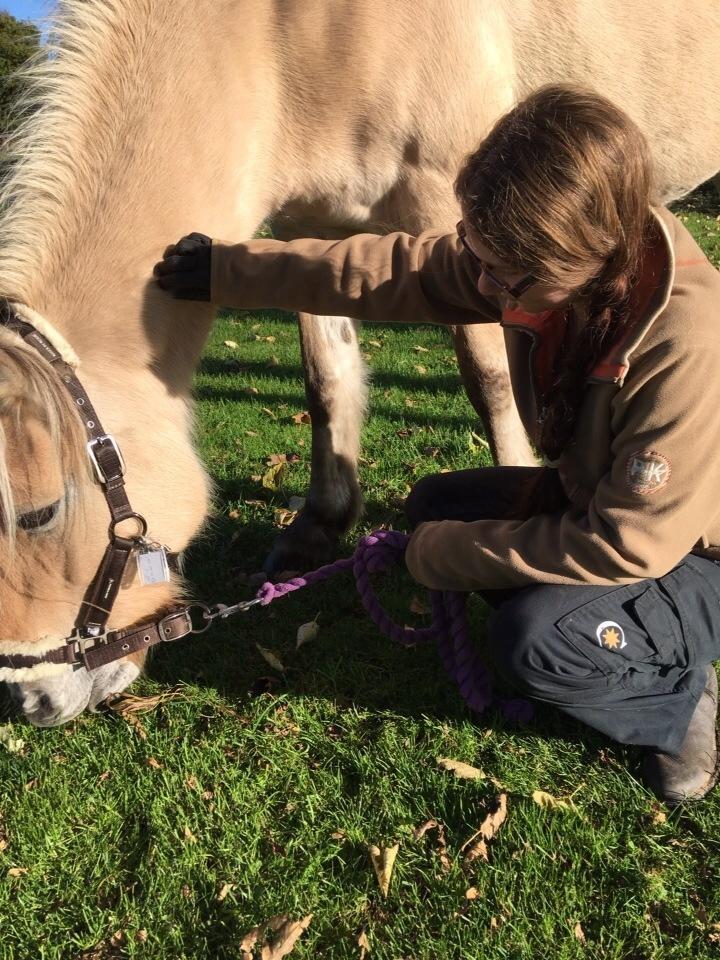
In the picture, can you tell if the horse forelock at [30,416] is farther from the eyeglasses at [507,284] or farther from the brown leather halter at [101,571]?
the eyeglasses at [507,284]

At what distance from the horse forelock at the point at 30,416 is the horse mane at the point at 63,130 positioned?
258mm

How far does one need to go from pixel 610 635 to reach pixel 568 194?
1044 millimetres

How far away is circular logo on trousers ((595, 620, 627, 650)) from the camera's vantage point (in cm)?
188

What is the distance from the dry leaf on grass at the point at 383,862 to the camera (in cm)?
182

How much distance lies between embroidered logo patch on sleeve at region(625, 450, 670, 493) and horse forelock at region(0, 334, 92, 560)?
128 cm

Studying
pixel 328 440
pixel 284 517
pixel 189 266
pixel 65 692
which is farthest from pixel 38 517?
pixel 284 517

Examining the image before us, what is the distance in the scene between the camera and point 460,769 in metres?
2.10

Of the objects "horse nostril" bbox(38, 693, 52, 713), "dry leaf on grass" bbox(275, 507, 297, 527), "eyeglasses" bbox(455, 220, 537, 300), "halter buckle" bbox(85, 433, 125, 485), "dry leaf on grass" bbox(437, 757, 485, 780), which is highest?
"eyeglasses" bbox(455, 220, 537, 300)

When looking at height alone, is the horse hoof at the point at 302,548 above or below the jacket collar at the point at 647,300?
below

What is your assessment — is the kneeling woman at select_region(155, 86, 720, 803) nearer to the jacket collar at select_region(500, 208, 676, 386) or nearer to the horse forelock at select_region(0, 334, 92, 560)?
the jacket collar at select_region(500, 208, 676, 386)

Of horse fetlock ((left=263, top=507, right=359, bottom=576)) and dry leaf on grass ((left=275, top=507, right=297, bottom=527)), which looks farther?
dry leaf on grass ((left=275, top=507, right=297, bottom=527))

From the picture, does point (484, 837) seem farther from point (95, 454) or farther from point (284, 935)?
point (95, 454)

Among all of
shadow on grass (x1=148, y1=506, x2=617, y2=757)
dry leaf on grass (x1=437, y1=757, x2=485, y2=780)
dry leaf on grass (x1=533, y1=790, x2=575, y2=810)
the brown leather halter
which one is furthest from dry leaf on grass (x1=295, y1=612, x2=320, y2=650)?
dry leaf on grass (x1=533, y1=790, x2=575, y2=810)

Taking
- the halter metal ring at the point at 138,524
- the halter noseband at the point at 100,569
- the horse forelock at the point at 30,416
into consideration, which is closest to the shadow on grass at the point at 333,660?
the halter noseband at the point at 100,569
